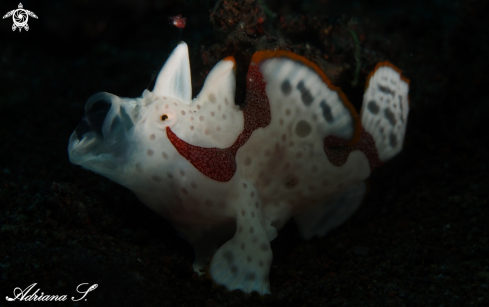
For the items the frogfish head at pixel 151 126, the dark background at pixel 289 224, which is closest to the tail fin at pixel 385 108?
the dark background at pixel 289 224

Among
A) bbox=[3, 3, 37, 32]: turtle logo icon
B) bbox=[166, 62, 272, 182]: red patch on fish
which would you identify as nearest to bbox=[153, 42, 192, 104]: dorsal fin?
bbox=[166, 62, 272, 182]: red patch on fish

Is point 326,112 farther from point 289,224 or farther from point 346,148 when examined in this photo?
point 289,224

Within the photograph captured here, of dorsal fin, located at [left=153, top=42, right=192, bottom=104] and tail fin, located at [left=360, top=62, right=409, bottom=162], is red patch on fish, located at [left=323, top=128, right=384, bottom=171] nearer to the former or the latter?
tail fin, located at [left=360, top=62, right=409, bottom=162]

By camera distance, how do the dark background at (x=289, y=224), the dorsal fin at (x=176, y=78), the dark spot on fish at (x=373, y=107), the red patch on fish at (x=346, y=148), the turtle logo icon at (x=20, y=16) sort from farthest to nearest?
1. the turtle logo icon at (x=20, y=16)
2. the dark spot on fish at (x=373, y=107)
3. the red patch on fish at (x=346, y=148)
4. the dorsal fin at (x=176, y=78)
5. the dark background at (x=289, y=224)

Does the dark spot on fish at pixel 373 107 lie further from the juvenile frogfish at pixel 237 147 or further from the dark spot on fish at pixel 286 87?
the dark spot on fish at pixel 286 87

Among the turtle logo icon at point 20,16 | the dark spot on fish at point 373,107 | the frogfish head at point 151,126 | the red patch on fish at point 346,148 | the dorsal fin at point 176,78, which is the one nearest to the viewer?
the frogfish head at point 151,126

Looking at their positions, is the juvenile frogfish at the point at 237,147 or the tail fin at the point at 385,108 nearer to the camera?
the juvenile frogfish at the point at 237,147
